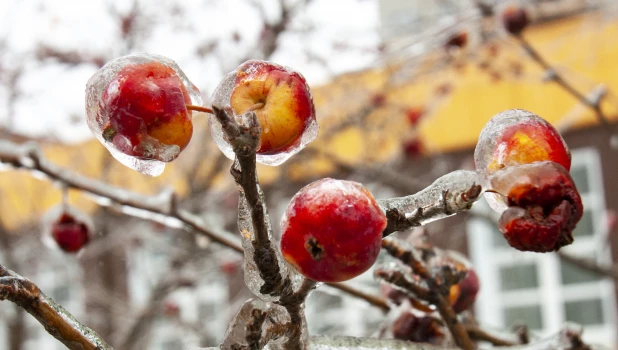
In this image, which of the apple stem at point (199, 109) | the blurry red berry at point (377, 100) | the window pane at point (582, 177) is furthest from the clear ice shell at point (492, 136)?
the window pane at point (582, 177)

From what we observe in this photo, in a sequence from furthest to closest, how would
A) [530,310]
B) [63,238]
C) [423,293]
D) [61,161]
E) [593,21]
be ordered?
[530,310] < [61,161] < [593,21] < [63,238] < [423,293]

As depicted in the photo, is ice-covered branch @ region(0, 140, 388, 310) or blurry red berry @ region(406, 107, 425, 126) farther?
blurry red berry @ region(406, 107, 425, 126)

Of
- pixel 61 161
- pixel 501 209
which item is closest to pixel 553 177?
pixel 501 209

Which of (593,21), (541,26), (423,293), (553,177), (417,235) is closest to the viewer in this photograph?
(553,177)

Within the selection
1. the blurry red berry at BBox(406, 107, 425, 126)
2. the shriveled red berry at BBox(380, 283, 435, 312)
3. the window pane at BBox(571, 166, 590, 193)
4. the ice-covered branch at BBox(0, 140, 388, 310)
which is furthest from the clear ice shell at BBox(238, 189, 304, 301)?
the window pane at BBox(571, 166, 590, 193)

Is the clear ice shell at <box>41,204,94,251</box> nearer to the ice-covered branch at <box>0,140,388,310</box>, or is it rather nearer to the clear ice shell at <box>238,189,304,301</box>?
the ice-covered branch at <box>0,140,388,310</box>

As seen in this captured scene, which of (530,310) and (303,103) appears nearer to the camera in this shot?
(303,103)

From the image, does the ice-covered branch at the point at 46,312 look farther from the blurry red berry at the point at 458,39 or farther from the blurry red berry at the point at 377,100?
the blurry red berry at the point at 377,100

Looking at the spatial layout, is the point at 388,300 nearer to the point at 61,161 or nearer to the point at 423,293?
the point at 423,293
